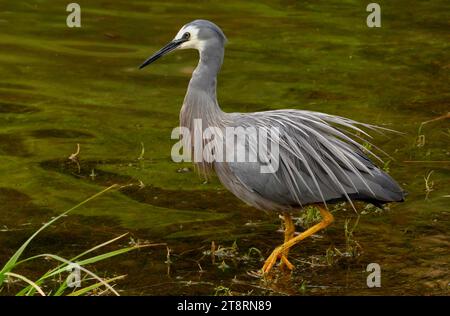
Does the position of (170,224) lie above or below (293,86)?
below

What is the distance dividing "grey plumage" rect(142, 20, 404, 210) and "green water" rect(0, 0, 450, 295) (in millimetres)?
541

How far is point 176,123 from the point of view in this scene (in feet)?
36.4

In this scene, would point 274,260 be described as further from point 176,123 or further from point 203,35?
point 176,123

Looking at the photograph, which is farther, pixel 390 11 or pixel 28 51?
pixel 390 11

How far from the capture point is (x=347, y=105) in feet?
38.3

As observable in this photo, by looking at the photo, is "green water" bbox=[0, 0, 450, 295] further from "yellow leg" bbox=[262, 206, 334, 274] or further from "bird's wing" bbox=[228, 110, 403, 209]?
"bird's wing" bbox=[228, 110, 403, 209]

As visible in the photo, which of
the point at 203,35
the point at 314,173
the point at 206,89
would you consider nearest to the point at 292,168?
the point at 314,173

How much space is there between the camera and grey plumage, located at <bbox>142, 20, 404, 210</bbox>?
7.50 m

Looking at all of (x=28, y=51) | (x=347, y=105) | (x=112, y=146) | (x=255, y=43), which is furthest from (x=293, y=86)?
(x=28, y=51)

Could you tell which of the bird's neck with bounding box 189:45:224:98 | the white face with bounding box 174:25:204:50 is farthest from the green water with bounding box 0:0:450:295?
the white face with bounding box 174:25:204:50

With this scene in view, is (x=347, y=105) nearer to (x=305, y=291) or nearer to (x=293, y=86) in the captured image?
(x=293, y=86)

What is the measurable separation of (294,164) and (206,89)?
97 centimetres

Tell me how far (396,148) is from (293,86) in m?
2.53

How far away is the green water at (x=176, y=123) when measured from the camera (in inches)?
301
